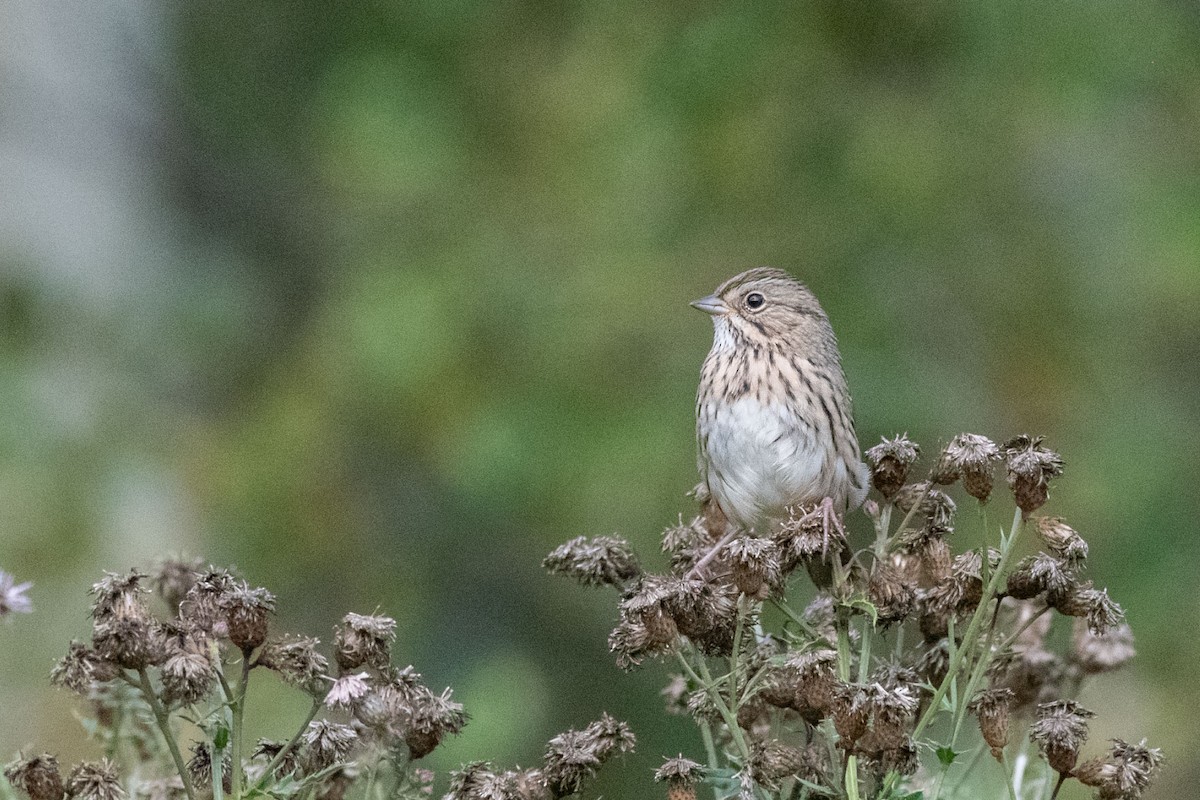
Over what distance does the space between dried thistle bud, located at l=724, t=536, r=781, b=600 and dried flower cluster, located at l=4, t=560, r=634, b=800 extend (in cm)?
26

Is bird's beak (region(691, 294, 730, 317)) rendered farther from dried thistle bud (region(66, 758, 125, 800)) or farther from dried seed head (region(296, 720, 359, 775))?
dried thistle bud (region(66, 758, 125, 800))

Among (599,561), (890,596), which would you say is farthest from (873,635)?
(599,561)

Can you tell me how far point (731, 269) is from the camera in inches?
214

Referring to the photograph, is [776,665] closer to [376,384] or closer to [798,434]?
[798,434]

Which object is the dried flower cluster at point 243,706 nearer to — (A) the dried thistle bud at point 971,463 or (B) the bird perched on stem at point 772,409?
(A) the dried thistle bud at point 971,463

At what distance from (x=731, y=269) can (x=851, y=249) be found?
43 cm

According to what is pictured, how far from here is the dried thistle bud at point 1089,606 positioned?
221cm

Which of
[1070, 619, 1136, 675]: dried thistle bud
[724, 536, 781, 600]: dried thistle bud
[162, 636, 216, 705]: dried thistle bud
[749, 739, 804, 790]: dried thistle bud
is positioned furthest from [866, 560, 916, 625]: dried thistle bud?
[162, 636, 216, 705]: dried thistle bud

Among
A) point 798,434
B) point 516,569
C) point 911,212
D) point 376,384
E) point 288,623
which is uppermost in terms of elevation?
point 911,212

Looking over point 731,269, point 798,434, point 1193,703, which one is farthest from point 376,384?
point 1193,703

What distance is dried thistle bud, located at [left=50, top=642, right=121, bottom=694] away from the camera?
199 cm

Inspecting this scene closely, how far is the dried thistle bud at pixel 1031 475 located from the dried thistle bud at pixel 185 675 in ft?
3.60

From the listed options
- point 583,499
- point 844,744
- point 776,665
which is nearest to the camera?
point 844,744

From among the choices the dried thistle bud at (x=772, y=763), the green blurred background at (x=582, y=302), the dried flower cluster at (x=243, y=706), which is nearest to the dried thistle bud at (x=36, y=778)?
the dried flower cluster at (x=243, y=706)
